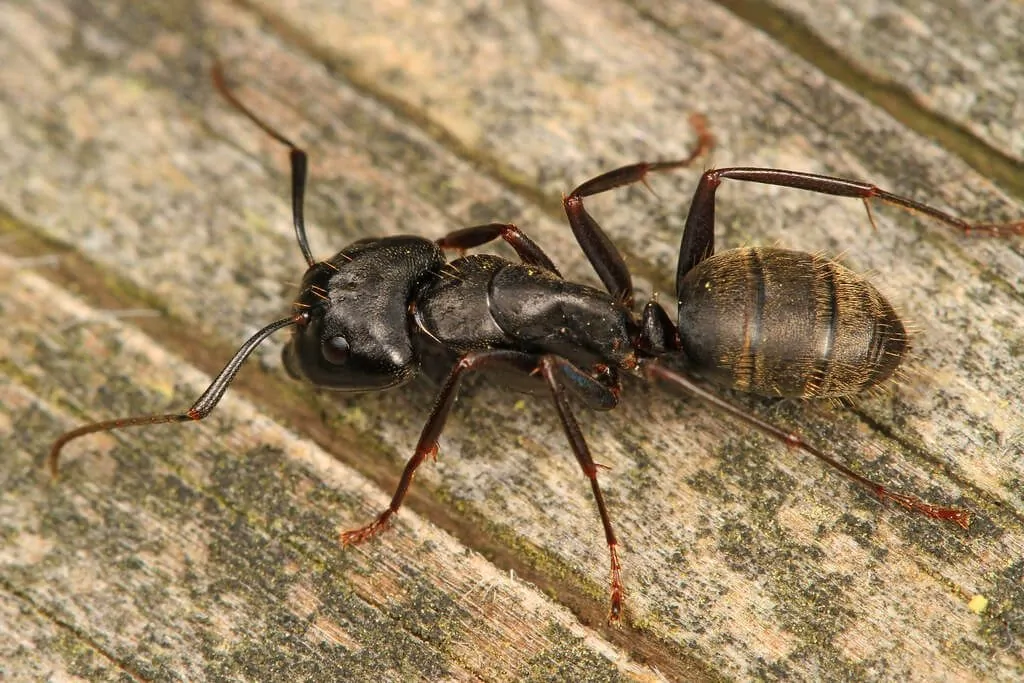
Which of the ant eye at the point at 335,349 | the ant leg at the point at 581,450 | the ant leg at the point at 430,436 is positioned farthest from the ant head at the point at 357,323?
the ant leg at the point at 581,450

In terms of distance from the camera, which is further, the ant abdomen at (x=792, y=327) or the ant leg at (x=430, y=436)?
the ant leg at (x=430, y=436)

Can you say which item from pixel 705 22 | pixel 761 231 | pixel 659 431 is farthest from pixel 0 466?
pixel 705 22

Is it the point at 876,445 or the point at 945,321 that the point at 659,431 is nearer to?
the point at 876,445

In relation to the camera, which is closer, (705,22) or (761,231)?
(761,231)

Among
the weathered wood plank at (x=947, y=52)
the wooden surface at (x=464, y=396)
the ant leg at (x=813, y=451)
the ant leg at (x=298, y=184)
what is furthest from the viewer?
the weathered wood plank at (x=947, y=52)

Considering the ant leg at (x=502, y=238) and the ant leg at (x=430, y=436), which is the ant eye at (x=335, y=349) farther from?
the ant leg at (x=502, y=238)

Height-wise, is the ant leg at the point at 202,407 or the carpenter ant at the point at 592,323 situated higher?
the carpenter ant at the point at 592,323
